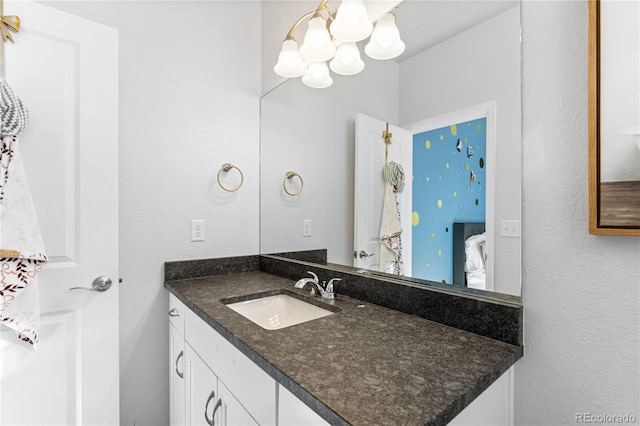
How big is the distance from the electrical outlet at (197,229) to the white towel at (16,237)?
630mm

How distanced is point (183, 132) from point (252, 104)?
440 mm

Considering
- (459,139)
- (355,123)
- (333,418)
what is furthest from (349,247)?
(333,418)

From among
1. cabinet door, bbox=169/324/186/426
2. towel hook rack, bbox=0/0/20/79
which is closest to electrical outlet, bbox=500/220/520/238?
cabinet door, bbox=169/324/186/426

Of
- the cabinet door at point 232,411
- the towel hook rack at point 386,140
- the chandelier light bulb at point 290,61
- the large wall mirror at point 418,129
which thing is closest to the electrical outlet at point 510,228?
the large wall mirror at point 418,129

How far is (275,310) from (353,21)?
123 cm

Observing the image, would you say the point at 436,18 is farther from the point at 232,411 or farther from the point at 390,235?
the point at 232,411

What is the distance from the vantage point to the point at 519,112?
34.1 inches

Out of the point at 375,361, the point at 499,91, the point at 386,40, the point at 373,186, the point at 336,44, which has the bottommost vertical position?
the point at 375,361

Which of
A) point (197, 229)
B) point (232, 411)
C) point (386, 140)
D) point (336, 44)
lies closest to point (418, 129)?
point (386, 140)

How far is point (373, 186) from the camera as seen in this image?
1.35 m

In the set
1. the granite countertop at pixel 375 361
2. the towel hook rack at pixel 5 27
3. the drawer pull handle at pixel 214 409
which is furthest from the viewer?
the towel hook rack at pixel 5 27

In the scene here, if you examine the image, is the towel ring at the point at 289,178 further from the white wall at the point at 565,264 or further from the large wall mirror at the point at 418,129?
the white wall at the point at 565,264

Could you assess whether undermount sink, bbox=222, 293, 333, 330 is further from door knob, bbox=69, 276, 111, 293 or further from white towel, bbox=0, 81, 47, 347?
white towel, bbox=0, 81, 47, 347

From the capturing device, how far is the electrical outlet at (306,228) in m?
1.68
